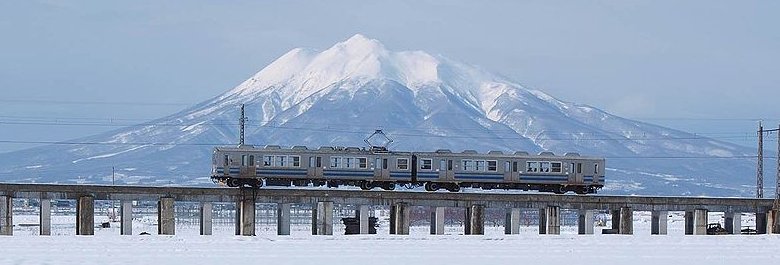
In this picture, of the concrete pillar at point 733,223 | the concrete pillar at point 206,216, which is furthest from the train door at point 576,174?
the concrete pillar at point 206,216

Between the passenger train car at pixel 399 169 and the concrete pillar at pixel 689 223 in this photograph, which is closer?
the concrete pillar at pixel 689 223

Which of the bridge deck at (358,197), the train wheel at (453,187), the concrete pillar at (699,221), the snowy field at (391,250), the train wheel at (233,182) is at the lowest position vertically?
the snowy field at (391,250)

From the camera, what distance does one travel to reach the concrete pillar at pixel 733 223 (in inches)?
3396

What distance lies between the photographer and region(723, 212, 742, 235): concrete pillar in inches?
3396

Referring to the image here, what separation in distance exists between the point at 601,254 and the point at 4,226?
30424 millimetres

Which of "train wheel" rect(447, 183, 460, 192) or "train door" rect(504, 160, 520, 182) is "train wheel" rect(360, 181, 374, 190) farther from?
"train door" rect(504, 160, 520, 182)

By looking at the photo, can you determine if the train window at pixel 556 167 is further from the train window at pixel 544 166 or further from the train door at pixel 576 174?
the train door at pixel 576 174

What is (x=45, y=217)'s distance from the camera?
243ft

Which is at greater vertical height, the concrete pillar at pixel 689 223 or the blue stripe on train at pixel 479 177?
the blue stripe on train at pixel 479 177

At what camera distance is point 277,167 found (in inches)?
3506

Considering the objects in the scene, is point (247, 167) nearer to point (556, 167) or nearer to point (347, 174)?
point (347, 174)

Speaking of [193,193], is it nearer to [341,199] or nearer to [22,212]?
[341,199]

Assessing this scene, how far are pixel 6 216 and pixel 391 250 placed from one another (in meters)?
22.1

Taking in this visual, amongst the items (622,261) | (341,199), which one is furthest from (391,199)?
(622,261)
